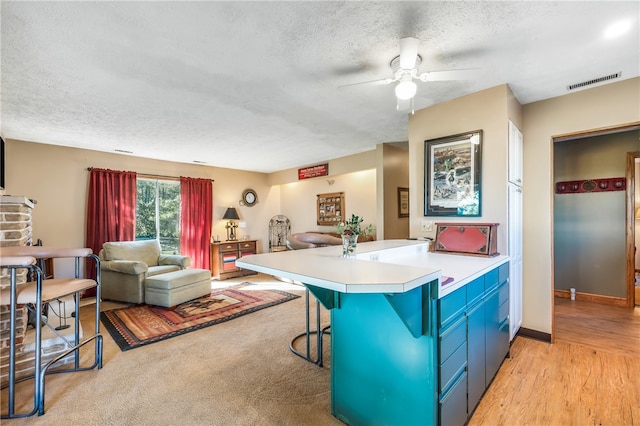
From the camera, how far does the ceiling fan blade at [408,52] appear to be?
176 centimetres

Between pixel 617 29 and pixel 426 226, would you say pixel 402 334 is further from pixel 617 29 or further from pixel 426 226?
pixel 617 29

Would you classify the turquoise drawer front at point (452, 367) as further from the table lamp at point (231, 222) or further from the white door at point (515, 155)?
the table lamp at point (231, 222)

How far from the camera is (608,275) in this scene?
387cm

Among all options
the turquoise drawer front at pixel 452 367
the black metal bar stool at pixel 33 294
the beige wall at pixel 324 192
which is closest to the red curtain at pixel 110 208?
the black metal bar stool at pixel 33 294

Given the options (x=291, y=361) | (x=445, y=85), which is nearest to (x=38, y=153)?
(x=291, y=361)

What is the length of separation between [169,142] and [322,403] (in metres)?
3.91

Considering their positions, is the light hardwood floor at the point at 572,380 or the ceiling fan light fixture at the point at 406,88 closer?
the light hardwood floor at the point at 572,380

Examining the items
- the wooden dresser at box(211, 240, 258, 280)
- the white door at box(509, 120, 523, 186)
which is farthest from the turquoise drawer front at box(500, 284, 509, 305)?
the wooden dresser at box(211, 240, 258, 280)

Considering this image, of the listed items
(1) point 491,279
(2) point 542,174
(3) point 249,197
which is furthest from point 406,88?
(3) point 249,197

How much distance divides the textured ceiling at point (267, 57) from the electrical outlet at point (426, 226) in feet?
4.04

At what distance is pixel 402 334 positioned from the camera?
146 cm

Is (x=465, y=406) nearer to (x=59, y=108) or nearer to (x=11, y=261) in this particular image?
(x=11, y=261)

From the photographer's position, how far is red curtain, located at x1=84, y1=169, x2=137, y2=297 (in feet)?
14.9

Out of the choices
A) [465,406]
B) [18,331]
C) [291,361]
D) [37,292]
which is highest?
[37,292]
